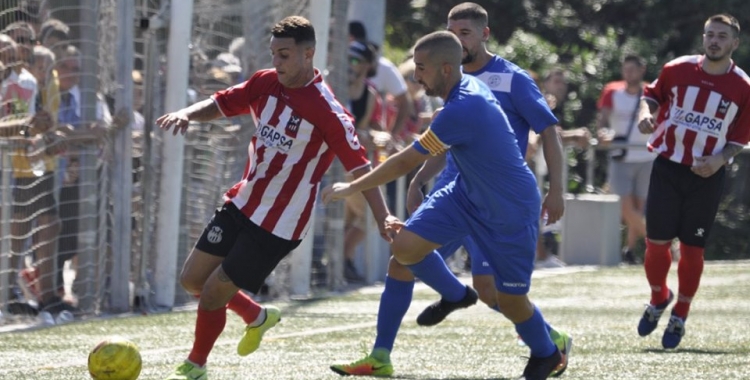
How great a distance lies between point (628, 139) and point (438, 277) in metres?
8.04

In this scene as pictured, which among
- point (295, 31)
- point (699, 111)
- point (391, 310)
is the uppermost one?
point (295, 31)

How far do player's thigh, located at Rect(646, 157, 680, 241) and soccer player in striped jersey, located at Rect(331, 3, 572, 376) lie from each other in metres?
1.77

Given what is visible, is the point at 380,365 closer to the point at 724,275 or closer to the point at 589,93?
the point at 724,275

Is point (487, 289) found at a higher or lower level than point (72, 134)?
lower

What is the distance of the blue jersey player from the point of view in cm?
724

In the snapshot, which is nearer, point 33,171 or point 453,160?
point 453,160

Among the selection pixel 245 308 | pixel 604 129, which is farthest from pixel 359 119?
pixel 245 308

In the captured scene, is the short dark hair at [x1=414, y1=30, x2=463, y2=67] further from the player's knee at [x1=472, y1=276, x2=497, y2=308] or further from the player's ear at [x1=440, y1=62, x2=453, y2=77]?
the player's knee at [x1=472, y1=276, x2=497, y2=308]

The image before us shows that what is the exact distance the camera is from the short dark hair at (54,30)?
11.0m

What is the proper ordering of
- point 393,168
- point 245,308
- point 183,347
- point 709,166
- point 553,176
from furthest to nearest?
point 709,166 → point 183,347 → point 245,308 → point 553,176 → point 393,168

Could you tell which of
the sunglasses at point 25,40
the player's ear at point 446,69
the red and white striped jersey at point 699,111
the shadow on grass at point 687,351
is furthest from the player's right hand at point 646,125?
the sunglasses at point 25,40

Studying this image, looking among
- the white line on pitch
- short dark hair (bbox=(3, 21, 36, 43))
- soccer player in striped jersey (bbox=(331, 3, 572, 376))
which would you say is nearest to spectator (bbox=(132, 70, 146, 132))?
short dark hair (bbox=(3, 21, 36, 43))

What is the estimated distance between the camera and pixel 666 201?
9.98m

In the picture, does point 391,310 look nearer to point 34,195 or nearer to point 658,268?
point 658,268
